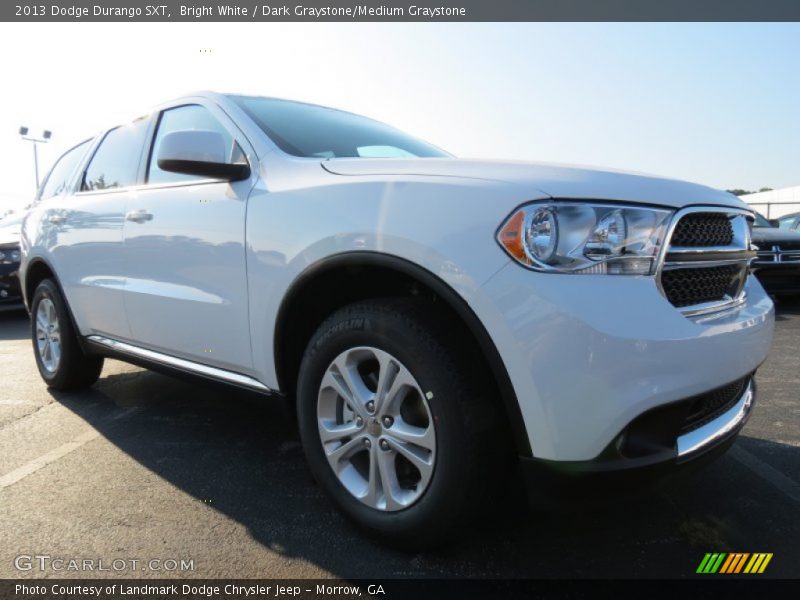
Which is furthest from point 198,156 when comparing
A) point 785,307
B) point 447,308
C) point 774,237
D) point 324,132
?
point 785,307

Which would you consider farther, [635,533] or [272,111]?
[272,111]

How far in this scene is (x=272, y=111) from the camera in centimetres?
282

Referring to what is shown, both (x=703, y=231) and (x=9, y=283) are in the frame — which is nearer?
(x=703, y=231)

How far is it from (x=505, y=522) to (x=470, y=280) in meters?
1.07

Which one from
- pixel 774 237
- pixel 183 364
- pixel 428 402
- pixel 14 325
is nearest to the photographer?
pixel 428 402

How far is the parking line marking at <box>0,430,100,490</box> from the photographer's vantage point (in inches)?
105

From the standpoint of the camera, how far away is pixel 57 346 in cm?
406

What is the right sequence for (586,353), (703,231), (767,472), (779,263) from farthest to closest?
(779,263) < (767,472) < (703,231) < (586,353)

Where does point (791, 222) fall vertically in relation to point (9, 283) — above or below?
above

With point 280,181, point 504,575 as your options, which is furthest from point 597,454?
point 280,181

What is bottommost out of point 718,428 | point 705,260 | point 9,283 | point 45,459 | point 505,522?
point 9,283

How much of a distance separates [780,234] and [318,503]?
7.58 meters

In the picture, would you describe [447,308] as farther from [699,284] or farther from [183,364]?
[183,364]

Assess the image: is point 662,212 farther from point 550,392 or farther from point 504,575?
point 504,575
